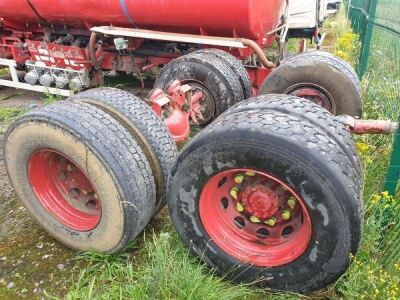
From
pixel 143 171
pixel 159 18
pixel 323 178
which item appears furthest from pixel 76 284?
pixel 159 18

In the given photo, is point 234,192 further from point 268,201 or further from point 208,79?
point 208,79

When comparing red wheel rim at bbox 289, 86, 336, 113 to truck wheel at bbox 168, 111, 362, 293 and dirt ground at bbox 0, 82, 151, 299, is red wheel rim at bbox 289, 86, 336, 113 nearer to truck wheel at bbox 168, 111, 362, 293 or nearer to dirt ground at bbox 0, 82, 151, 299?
truck wheel at bbox 168, 111, 362, 293

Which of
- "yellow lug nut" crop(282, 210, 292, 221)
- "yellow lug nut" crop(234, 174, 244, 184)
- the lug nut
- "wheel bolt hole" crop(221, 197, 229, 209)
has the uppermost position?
"yellow lug nut" crop(234, 174, 244, 184)

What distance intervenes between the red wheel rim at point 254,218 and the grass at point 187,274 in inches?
7.7

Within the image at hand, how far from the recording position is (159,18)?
15.0ft

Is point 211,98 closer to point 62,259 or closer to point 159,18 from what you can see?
point 159,18

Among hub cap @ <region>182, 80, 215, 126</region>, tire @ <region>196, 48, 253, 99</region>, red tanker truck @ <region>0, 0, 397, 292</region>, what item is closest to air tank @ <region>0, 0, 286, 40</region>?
tire @ <region>196, 48, 253, 99</region>

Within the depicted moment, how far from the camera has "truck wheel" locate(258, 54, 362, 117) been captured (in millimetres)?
3420

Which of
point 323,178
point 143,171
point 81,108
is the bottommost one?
point 143,171

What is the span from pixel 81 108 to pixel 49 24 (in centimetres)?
400

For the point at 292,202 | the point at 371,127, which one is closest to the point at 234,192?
the point at 292,202

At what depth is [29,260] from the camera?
2.36 m

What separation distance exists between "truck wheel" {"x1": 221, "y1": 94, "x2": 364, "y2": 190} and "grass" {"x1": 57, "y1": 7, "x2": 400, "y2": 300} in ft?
1.68

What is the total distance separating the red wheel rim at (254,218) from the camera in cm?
193
